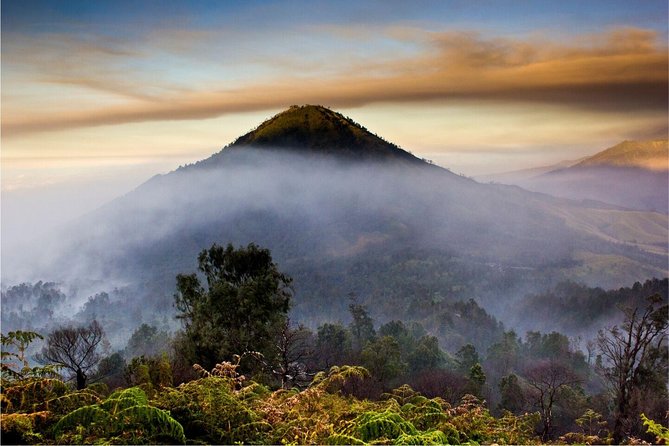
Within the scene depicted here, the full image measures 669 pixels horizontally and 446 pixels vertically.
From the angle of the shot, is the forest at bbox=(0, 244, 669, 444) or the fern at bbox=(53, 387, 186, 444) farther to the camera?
the forest at bbox=(0, 244, 669, 444)

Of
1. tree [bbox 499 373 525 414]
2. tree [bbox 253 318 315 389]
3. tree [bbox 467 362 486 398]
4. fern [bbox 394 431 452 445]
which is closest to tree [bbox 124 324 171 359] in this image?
tree [bbox 467 362 486 398]

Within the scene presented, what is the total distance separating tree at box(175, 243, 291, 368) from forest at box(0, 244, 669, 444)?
0.06 metres

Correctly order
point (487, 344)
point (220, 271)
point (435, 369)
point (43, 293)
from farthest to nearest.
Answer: point (43, 293)
point (487, 344)
point (435, 369)
point (220, 271)

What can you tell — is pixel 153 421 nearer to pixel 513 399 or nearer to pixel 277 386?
pixel 277 386

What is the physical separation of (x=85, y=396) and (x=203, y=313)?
2065cm

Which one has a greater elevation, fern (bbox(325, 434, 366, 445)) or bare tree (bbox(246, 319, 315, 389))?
fern (bbox(325, 434, 366, 445))

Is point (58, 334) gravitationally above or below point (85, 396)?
below

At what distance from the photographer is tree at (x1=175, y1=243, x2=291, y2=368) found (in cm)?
2327

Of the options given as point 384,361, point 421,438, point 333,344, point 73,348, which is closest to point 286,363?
point 421,438

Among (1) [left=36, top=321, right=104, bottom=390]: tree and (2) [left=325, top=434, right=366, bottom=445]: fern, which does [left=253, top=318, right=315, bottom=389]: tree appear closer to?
(2) [left=325, top=434, right=366, bottom=445]: fern

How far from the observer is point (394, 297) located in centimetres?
15162

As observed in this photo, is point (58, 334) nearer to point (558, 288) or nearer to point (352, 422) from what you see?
point (352, 422)

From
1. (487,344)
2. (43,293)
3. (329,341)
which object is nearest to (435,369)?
(329,341)

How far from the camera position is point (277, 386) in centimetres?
1122
